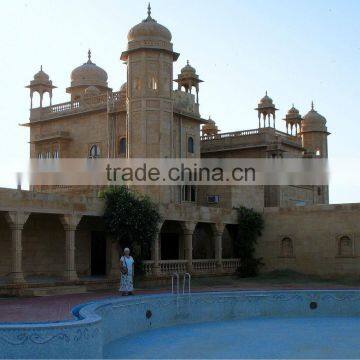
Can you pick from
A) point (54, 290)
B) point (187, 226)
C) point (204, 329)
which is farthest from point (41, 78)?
point (204, 329)

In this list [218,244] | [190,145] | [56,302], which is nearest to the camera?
[56,302]

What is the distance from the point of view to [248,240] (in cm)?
3266

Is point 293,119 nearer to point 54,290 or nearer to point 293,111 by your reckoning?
point 293,111

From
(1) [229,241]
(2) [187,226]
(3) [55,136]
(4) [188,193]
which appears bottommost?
(1) [229,241]

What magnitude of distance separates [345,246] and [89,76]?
68.6 feet

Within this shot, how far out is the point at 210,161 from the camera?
4247 centimetres

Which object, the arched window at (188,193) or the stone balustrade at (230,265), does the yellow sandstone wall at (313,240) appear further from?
the arched window at (188,193)

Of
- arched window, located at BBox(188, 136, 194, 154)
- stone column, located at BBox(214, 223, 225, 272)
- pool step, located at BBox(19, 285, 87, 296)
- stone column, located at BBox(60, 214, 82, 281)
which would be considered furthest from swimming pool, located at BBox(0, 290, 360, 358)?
arched window, located at BBox(188, 136, 194, 154)

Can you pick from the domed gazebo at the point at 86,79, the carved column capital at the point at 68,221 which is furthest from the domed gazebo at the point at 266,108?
the carved column capital at the point at 68,221

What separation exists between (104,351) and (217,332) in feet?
12.3

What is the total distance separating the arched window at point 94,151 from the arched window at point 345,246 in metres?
14.3

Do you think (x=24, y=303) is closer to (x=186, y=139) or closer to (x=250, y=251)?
(x=250, y=251)

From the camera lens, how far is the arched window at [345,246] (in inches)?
1196

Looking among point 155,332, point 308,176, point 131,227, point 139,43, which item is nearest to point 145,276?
point 131,227
